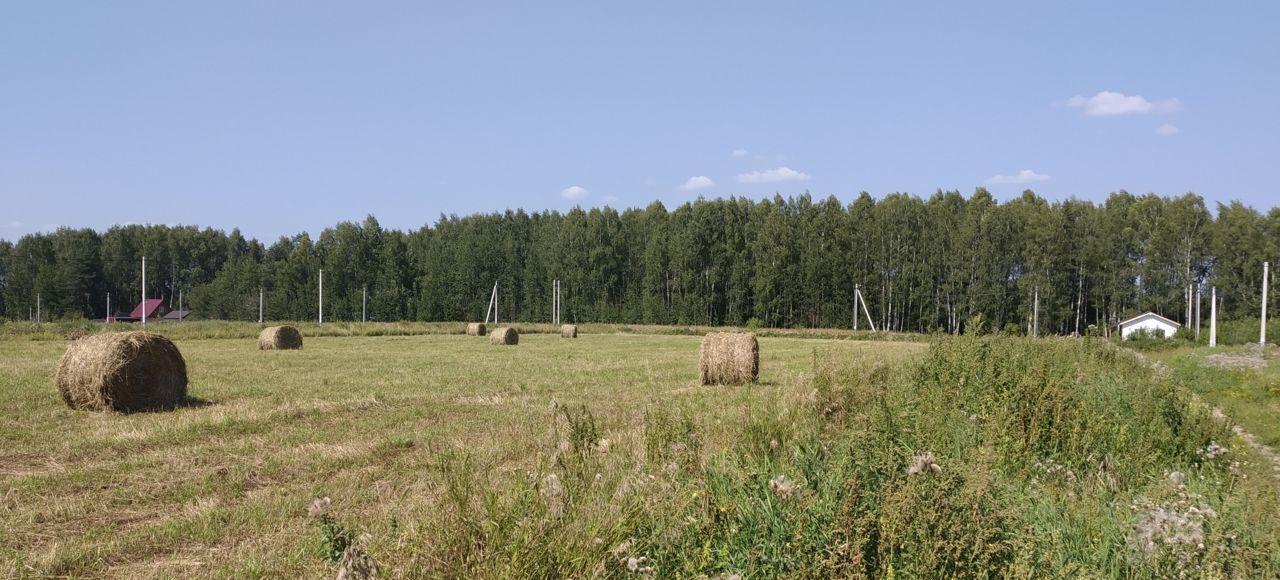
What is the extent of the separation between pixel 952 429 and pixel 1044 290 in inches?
2575

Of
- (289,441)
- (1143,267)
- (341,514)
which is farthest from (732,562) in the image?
(1143,267)

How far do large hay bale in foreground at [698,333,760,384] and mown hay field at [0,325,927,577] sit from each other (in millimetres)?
754

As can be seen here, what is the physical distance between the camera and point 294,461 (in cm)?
880

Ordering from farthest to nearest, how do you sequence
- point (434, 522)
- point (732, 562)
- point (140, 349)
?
point (140, 349), point (732, 562), point (434, 522)

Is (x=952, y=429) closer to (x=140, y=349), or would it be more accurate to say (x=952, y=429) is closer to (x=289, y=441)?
(x=289, y=441)

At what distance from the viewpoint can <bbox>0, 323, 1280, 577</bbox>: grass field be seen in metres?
4.25

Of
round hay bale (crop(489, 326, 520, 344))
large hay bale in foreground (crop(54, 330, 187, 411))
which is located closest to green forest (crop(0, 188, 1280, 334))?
round hay bale (crop(489, 326, 520, 344))

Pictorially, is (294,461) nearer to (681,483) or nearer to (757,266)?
(681,483)

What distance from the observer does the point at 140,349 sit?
14000mm

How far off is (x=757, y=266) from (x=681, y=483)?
71725 millimetres

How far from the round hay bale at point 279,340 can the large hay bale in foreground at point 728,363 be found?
19.5 metres

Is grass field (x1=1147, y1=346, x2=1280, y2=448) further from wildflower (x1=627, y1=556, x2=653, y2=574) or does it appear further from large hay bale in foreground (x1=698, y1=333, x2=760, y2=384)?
wildflower (x1=627, y1=556, x2=653, y2=574)

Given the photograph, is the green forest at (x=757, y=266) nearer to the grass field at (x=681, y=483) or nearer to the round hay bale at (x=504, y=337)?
the round hay bale at (x=504, y=337)

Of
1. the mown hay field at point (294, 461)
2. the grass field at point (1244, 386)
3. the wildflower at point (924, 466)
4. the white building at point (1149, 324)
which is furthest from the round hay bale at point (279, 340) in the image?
the white building at point (1149, 324)
